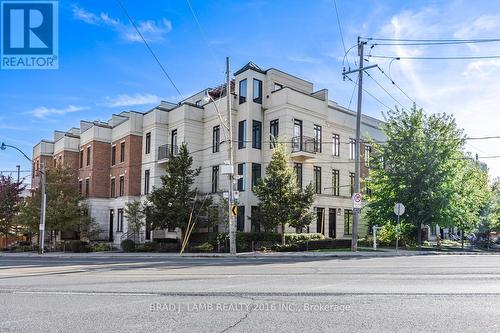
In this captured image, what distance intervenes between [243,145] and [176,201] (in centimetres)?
653

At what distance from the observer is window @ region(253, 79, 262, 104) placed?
1331 inches

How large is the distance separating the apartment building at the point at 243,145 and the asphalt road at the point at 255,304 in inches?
750

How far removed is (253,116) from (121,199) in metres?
14.2

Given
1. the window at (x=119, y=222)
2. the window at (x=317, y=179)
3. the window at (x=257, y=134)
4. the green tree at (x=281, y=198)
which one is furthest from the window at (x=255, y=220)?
the window at (x=119, y=222)

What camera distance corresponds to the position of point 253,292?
32.9 feet

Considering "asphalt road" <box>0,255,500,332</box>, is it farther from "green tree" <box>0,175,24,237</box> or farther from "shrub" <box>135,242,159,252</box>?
"green tree" <box>0,175,24,237</box>

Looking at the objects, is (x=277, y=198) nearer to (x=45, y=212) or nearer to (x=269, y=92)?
(x=269, y=92)

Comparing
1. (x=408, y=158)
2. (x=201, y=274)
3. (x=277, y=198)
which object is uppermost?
(x=408, y=158)

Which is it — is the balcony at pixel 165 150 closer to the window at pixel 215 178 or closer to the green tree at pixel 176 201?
the window at pixel 215 178

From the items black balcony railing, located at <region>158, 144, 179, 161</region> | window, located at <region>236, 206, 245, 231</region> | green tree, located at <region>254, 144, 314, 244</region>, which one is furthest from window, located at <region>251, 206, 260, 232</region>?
black balcony railing, located at <region>158, 144, 179, 161</region>

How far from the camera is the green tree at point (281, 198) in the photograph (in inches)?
1096

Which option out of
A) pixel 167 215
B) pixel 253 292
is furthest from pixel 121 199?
pixel 253 292

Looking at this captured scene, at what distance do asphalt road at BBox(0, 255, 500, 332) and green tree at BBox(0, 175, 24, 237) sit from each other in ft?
104

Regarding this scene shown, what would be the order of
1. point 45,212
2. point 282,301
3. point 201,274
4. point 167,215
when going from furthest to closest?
point 45,212 → point 167,215 → point 201,274 → point 282,301
